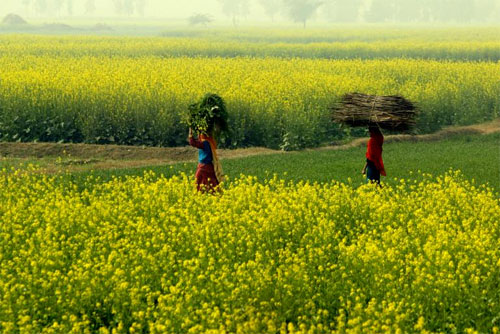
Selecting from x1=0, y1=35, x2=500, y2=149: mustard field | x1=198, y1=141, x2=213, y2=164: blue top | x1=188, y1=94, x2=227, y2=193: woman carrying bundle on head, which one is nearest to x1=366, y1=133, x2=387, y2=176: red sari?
x1=188, y1=94, x2=227, y2=193: woman carrying bundle on head

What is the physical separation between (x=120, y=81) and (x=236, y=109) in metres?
5.58

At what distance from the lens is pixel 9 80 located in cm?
2775

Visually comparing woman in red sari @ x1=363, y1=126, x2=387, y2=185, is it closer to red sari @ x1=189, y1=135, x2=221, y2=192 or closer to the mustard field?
red sari @ x1=189, y1=135, x2=221, y2=192

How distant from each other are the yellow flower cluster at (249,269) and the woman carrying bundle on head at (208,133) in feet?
2.95

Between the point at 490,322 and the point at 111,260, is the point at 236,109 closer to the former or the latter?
the point at 111,260

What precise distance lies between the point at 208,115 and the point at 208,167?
3.11 feet

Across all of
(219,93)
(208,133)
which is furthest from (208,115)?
(219,93)

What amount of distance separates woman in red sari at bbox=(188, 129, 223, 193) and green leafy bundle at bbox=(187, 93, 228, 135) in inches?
7.4

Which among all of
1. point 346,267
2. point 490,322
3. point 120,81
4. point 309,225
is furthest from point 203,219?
point 120,81

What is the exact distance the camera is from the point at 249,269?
984 cm

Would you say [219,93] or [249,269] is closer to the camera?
[249,269]

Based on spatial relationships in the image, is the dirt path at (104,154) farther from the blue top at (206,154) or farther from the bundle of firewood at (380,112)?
the blue top at (206,154)

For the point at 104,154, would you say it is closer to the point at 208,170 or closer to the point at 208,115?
the point at 208,170

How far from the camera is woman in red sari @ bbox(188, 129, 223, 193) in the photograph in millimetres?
14477
